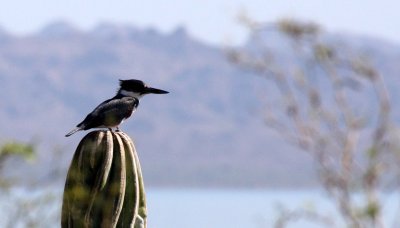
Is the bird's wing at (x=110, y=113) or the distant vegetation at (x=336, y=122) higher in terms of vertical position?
the distant vegetation at (x=336, y=122)

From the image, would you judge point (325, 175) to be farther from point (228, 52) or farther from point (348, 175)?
point (228, 52)

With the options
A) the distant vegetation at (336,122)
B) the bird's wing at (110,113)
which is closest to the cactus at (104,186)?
the bird's wing at (110,113)

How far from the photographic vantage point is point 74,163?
31.6 ft

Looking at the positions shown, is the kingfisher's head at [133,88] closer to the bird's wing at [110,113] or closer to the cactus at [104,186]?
the bird's wing at [110,113]

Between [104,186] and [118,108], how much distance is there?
244cm

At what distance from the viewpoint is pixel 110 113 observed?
11.8 meters

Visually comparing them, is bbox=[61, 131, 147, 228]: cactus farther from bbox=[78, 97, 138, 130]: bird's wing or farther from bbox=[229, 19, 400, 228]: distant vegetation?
bbox=[229, 19, 400, 228]: distant vegetation

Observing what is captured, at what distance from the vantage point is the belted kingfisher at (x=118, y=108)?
1168 centimetres

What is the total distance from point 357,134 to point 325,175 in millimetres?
1472

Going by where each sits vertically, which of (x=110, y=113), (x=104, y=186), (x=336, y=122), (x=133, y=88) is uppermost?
(x=336, y=122)

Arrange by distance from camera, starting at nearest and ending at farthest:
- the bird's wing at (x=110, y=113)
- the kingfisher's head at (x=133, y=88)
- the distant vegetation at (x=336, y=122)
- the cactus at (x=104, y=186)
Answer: the cactus at (x=104, y=186)
the bird's wing at (x=110, y=113)
the kingfisher's head at (x=133, y=88)
the distant vegetation at (x=336, y=122)

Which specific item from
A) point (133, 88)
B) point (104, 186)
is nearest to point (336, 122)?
point (133, 88)

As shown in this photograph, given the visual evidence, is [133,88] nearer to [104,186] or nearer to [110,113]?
[110,113]

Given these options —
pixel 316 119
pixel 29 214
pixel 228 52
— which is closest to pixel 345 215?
pixel 316 119
